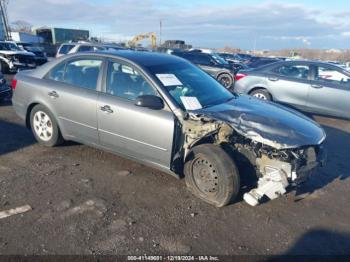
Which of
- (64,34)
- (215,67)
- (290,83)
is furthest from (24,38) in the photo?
(290,83)

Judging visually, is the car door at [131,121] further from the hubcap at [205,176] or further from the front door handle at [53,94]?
the front door handle at [53,94]

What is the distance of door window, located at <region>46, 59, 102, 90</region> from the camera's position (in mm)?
4664

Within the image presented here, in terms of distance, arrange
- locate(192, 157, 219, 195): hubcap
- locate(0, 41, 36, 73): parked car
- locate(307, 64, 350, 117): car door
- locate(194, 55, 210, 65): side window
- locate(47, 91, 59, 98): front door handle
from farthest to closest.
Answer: locate(0, 41, 36, 73): parked car, locate(194, 55, 210, 65): side window, locate(307, 64, 350, 117): car door, locate(47, 91, 59, 98): front door handle, locate(192, 157, 219, 195): hubcap

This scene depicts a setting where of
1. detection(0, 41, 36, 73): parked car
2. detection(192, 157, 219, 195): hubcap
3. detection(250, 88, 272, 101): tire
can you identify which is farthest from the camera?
detection(0, 41, 36, 73): parked car

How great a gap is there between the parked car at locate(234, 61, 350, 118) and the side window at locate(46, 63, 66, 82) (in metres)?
4.65

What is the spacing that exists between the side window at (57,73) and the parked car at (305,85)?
4.65 m

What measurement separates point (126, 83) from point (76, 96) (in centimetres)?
83

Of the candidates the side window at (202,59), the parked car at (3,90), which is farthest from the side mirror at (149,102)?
the side window at (202,59)

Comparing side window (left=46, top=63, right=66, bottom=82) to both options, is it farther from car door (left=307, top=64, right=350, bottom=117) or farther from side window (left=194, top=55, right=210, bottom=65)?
side window (left=194, top=55, right=210, bottom=65)

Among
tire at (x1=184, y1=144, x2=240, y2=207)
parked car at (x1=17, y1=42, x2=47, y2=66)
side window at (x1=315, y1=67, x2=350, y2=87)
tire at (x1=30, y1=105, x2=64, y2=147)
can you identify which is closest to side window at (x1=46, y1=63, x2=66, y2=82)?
tire at (x1=30, y1=105, x2=64, y2=147)

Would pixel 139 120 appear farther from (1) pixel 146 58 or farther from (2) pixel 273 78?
(2) pixel 273 78

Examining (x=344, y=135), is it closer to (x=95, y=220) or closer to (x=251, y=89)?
(x=251, y=89)

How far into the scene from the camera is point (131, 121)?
4191mm

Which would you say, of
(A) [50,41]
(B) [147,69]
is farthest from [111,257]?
(A) [50,41]
